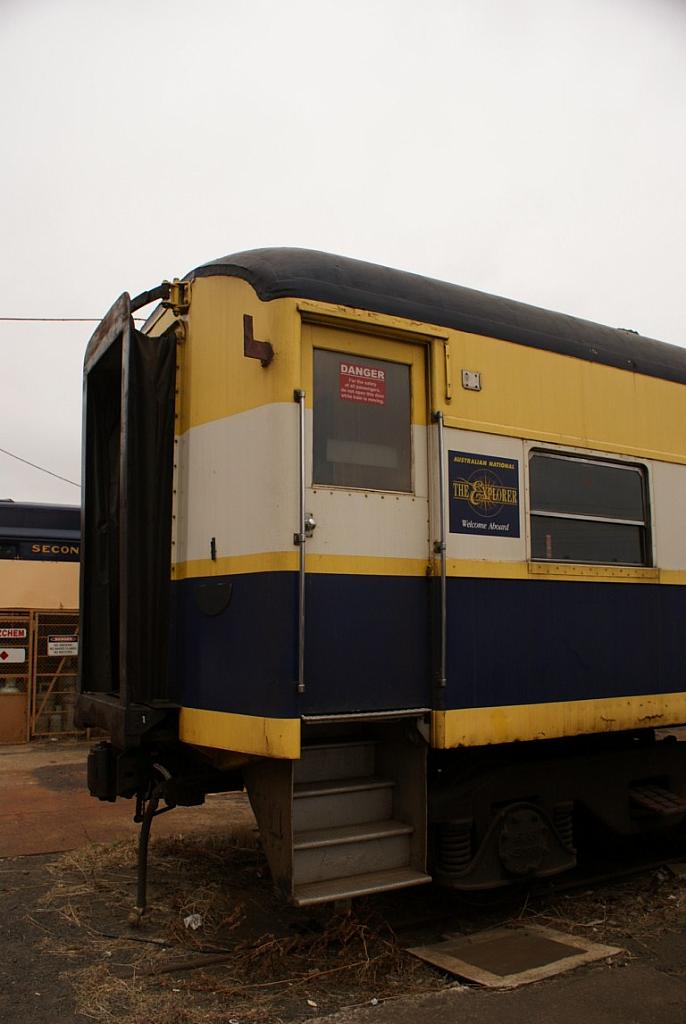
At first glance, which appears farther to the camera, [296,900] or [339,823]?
[339,823]

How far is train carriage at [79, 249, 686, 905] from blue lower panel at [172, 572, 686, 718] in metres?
0.01

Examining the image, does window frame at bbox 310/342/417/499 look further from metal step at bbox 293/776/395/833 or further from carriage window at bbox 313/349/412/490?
metal step at bbox 293/776/395/833

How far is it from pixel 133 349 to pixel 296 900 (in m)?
2.94

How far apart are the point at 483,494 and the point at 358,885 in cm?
217

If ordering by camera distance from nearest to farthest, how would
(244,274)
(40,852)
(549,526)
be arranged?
1. (244,274)
2. (549,526)
3. (40,852)

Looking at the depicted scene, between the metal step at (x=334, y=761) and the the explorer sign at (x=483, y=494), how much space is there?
1315 mm

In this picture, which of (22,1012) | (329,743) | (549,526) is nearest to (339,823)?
(329,743)

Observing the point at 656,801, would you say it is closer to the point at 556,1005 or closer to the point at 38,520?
the point at 556,1005

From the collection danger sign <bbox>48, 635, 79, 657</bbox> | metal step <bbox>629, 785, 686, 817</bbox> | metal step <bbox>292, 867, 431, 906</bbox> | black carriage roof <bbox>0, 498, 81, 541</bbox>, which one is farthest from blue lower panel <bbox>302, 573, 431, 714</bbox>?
black carriage roof <bbox>0, 498, 81, 541</bbox>

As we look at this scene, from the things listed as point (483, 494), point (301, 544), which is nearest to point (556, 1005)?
point (301, 544)

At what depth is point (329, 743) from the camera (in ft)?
15.6

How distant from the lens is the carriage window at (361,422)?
4.59m

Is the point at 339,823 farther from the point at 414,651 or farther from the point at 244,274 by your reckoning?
the point at 244,274

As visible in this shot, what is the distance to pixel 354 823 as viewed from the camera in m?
4.62
